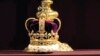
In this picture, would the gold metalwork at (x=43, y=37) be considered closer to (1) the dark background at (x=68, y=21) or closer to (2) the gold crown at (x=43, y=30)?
(2) the gold crown at (x=43, y=30)

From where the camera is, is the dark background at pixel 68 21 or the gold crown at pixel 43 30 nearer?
the gold crown at pixel 43 30

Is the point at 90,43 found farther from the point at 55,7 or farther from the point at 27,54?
the point at 27,54

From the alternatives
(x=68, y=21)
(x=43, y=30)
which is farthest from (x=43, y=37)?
(x=68, y=21)

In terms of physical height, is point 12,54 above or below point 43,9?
below

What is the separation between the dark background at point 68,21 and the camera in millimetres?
1613

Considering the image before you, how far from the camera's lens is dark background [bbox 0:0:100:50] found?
161 cm

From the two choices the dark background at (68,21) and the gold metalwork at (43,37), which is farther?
the dark background at (68,21)

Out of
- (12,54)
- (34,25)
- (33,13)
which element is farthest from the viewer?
(33,13)

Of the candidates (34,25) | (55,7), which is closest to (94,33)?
(55,7)

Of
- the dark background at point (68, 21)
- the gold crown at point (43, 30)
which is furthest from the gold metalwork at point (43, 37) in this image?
the dark background at point (68, 21)

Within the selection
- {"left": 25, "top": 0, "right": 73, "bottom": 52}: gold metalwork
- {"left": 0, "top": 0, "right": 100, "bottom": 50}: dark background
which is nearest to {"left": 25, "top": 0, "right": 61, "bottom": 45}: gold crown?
{"left": 25, "top": 0, "right": 73, "bottom": 52}: gold metalwork

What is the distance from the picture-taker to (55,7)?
162 cm

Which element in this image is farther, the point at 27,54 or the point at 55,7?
the point at 55,7

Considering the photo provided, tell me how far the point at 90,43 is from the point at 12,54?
463 mm
